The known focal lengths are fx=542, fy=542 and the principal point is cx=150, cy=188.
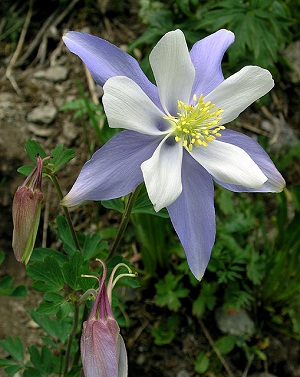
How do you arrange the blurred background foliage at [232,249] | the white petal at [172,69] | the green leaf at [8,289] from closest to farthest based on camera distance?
the white petal at [172,69] < the green leaf at [8,289] < the blurred background foliage at [232,249]

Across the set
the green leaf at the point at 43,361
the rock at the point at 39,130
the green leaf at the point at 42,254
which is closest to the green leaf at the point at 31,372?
the green leaf at the point at 43,361

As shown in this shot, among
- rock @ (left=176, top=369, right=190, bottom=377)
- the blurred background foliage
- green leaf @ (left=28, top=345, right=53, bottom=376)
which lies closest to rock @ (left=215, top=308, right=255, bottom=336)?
the blurred background foliage

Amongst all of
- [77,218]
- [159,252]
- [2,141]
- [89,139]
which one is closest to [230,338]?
[159,252]

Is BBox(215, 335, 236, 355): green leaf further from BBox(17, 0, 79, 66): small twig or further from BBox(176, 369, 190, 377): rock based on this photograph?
BBox(17, 0, 79, 66): small twig

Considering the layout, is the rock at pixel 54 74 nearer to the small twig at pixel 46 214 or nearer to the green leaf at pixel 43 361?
the small twig at pixel 46 214

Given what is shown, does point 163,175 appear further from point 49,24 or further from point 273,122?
point 49,24

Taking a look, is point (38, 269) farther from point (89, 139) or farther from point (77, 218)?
point (89, 139)
